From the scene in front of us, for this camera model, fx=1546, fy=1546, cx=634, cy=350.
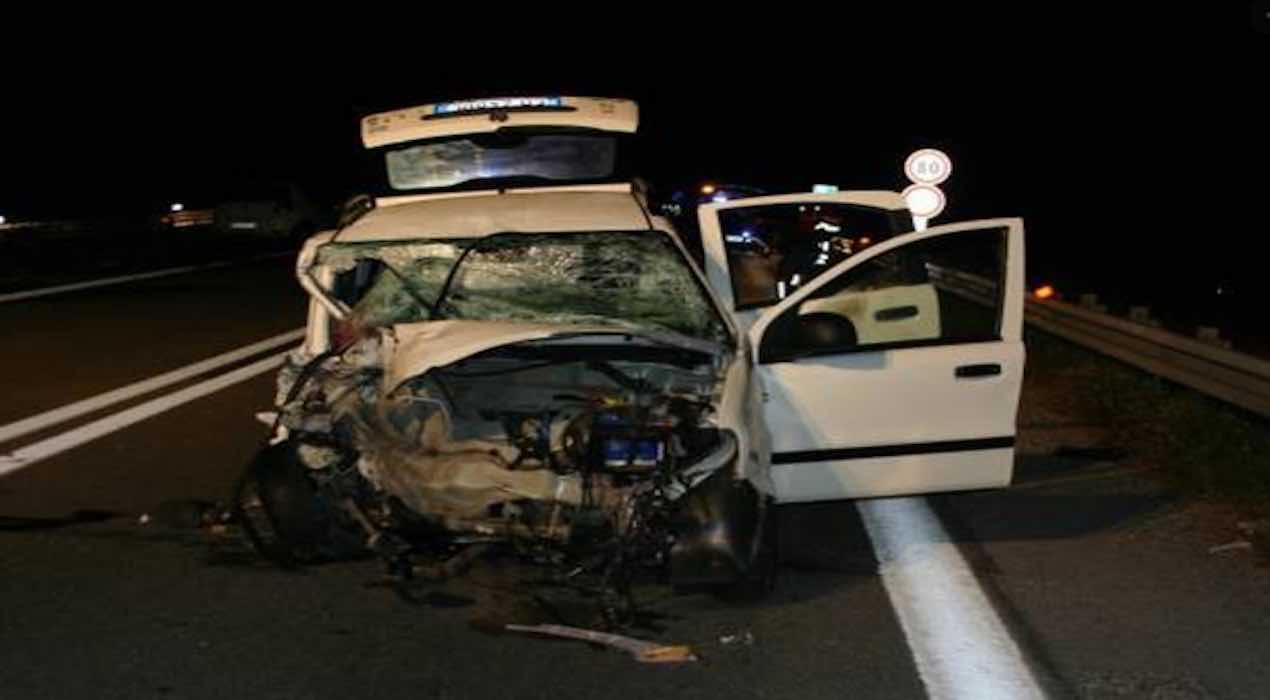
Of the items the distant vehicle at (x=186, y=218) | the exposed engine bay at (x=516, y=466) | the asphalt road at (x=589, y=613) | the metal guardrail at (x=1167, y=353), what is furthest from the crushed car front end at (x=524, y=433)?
the distant vehicle at (x=186, y=218)

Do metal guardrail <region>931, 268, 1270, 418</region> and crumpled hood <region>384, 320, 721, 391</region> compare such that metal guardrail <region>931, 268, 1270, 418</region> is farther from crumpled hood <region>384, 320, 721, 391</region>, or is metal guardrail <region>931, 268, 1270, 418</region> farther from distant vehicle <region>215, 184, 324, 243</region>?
distant vehicle <region>215, 184, 324, 243</region>

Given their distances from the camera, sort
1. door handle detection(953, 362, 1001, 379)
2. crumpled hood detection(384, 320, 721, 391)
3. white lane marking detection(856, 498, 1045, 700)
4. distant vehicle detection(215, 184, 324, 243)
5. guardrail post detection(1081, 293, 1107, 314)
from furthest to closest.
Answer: distant vehicle detection(215, 184, 324, 243) < guardrail post detection(1081, 293, 1107, 314) < door handle detection(953, 362, 1001, 379) < crumpled hood detection(384, 320, 721, 391) < white lane marking detection(856, 498, 1045, 700)

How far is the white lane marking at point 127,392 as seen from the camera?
31.5 ft

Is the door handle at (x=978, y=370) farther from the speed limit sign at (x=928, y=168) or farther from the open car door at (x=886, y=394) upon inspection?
the speed limit sign at (x=928, y=168)

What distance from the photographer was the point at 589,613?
5469 mm

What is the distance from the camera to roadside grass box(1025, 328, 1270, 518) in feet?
24.4

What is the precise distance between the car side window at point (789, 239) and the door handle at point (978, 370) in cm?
75

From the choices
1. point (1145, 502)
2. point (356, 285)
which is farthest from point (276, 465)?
point (1145, 502)

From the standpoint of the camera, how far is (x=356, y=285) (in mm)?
7047

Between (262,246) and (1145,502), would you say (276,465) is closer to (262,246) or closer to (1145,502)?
(1145,502)

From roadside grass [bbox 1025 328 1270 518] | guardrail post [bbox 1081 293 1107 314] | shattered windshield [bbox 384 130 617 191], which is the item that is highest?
shattered windshield [bbox 384 130 617 191]

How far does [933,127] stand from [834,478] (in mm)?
104408

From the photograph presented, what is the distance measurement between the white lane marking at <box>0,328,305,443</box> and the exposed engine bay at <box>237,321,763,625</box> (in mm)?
3943

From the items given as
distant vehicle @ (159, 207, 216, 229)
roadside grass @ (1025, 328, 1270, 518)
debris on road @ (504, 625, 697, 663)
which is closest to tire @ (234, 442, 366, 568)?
debris on road @ (504, 625, 697, 663)
